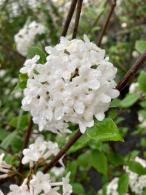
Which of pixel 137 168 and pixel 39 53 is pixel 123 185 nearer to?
pixel 137 168

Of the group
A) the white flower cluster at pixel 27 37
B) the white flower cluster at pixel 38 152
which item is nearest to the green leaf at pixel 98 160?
the white flower cluster at pixel 38 152

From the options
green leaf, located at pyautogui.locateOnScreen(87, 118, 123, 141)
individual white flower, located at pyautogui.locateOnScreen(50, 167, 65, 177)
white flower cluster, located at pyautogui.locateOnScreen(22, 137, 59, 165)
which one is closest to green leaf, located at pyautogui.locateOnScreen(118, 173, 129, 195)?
white flower cluster, located at pyautogui.locateOnScreen(22, 137, 59, 165)

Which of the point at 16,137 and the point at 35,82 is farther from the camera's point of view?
the point at 16,137

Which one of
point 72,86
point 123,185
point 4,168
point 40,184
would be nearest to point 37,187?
point 40,184

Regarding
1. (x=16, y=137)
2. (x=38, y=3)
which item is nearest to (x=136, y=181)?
(x=16, y=137)

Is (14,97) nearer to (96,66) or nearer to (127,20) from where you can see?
(127,20)

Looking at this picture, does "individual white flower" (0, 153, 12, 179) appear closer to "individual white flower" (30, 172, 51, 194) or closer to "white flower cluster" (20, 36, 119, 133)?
"individual white flower" (30, 172, 51, 194)

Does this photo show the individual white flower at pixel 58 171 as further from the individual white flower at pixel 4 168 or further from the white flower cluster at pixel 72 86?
the white flower cluster at pixel 72 86
